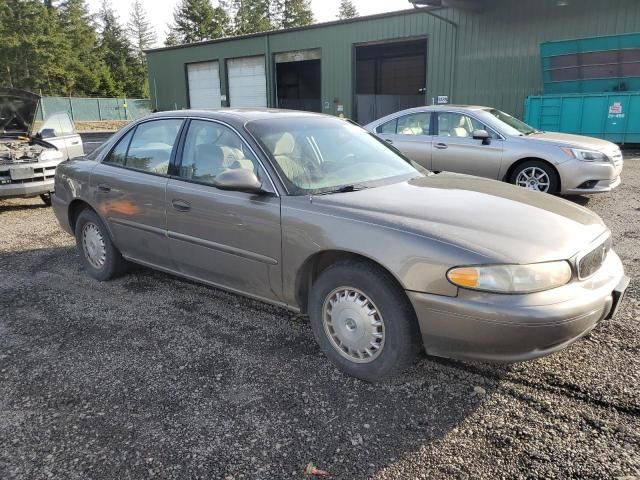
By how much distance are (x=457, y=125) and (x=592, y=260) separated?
18.6 ft

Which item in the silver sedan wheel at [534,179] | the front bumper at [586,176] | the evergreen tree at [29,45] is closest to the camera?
the front bumper at [586,176]

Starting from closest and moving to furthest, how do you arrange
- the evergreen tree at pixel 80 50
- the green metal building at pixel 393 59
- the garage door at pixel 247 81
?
the green metal building at pixel 393 59
the garage door at pixel 247 81
the evergreen tree at pixel 80 50

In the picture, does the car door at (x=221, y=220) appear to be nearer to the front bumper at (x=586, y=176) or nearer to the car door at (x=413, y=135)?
the car door at (x=413, y=135)

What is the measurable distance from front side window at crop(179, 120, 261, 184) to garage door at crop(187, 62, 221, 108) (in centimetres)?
2431

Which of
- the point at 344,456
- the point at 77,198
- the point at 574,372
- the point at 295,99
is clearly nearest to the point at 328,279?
the point at 344,456

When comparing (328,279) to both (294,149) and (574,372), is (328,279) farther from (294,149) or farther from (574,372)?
(574,372)

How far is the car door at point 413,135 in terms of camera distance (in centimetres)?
826

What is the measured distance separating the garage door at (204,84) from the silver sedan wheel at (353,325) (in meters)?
25.6

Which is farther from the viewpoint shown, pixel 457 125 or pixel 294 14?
pixel 294 14

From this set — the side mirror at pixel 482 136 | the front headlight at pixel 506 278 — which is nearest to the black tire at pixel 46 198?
the side mirror at pixel 482 136

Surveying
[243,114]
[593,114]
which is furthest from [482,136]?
[593,114]

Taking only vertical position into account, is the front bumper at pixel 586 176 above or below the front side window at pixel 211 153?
below

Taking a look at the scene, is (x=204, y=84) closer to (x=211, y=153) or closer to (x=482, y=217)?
(x=211, y=153)

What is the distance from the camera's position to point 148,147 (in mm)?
4258
